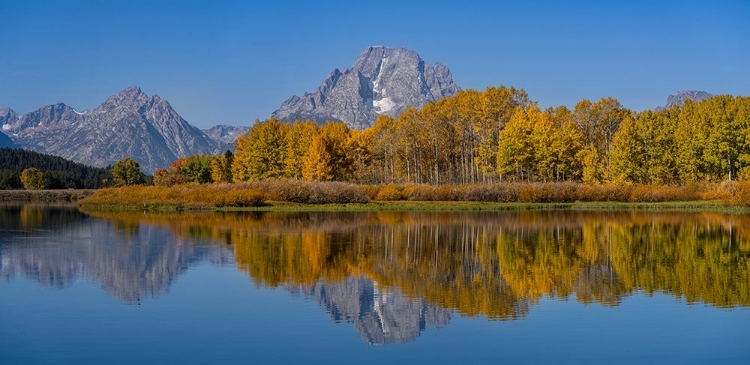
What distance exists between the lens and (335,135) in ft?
293

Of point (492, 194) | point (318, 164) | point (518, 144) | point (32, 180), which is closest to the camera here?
point (492, 194)

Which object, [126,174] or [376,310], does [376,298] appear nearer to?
[376,310]

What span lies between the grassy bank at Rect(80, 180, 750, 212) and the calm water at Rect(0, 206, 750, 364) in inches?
1047

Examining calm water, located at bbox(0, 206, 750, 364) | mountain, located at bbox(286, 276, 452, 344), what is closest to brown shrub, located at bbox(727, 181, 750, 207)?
calm water, located at bbox(0, 206, 750, 364)

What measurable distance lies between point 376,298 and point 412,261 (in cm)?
711

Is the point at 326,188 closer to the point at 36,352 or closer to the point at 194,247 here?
the point at 194,247

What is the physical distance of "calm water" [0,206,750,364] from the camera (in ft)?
44.0

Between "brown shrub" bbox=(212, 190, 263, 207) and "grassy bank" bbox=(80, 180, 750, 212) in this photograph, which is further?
"brown shrub" bbox=(212, 190, 263, 207)

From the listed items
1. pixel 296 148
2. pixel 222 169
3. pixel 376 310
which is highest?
pixel 296 148

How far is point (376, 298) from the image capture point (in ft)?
60.0

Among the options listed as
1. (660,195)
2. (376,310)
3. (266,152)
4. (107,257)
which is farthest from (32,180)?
(376,310)

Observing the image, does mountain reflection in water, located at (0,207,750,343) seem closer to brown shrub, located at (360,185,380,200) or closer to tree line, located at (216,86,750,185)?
brown shrub, located at (360,185,380,200)

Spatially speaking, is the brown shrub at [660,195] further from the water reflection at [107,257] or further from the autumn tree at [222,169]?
the autumn tree at [222,169]

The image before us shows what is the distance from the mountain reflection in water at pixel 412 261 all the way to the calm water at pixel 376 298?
0.27 ft
